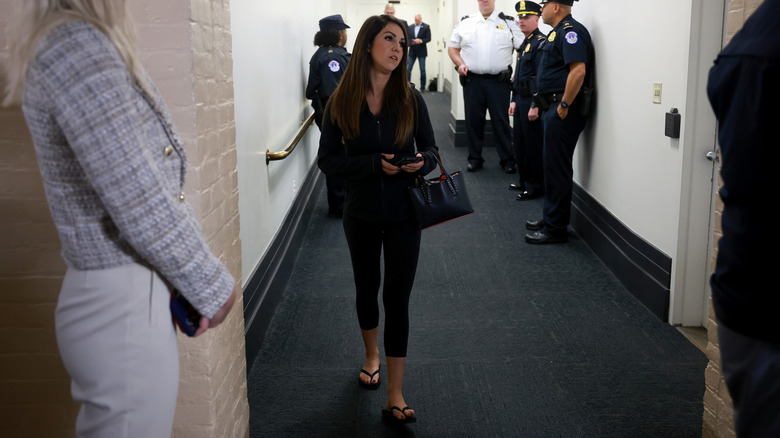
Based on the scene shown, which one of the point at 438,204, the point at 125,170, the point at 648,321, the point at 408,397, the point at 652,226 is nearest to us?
the point at 125,170

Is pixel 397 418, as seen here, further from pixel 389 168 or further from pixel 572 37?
pixel 572 37

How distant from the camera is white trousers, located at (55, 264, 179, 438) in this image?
127 cm

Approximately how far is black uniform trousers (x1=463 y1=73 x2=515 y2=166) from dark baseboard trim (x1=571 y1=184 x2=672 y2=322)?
6.88 ft

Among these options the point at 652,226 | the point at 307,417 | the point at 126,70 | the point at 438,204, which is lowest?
the point at 307,417

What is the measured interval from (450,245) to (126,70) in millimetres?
3953

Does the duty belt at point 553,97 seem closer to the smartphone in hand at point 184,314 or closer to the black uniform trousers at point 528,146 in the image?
the black uniform trousers at point 528,146

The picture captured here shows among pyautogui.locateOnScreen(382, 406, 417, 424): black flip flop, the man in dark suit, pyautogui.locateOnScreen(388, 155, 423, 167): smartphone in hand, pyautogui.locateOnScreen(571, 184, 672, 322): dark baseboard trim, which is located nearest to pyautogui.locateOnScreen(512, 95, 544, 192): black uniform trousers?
pyautogui.locateOnScreen(571, 184, 672, 322): dark baseboard trim

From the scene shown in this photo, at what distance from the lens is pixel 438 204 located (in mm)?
2639

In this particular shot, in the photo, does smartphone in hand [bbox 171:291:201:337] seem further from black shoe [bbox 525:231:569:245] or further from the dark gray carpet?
black shoe [bbox 525:231:569:245]

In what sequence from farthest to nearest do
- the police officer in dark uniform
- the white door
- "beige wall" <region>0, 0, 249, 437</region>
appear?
the white door < "beige wall" <region>0, 0, 249, 437</region> < the police officer in dark uniform

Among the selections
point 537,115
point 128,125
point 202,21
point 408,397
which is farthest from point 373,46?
point 537,115

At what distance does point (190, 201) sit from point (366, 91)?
3.20ft

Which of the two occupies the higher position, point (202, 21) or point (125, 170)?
point (202, 21)

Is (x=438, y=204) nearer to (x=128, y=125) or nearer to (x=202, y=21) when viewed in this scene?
(x=202, y=21)
